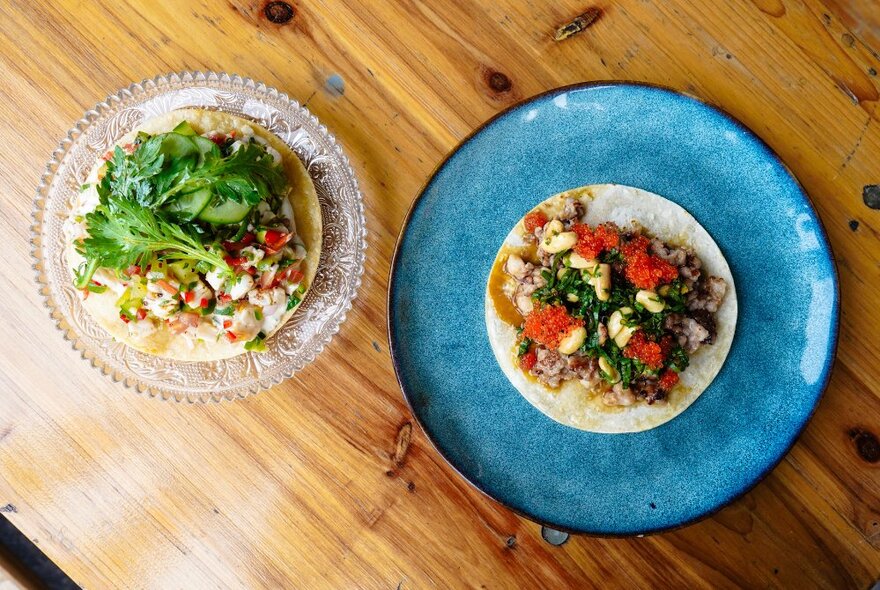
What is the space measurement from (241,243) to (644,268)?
66.4 inches

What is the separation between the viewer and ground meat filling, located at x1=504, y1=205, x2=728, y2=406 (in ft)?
8.54

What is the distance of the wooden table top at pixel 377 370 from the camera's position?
2.86 meters

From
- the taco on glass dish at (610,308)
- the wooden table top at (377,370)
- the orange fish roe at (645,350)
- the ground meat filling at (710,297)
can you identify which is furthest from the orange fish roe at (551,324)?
the wooden table top at (377,370)

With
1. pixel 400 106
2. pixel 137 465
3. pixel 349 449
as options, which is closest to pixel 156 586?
pixel 137 465

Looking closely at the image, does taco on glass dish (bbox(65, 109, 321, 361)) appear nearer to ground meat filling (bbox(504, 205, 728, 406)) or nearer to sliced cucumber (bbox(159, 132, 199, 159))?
sliced cucumber (bbox(159, 132, 199, 159))

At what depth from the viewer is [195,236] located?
7.97 feet

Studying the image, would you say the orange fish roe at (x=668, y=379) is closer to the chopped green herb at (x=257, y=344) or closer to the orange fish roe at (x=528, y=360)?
the orange fish roe at (x=528, y=360)

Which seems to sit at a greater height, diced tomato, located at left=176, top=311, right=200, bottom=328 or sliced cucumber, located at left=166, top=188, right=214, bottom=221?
sliced cucumber, located at left=166, top=188, right=214, bottom=221

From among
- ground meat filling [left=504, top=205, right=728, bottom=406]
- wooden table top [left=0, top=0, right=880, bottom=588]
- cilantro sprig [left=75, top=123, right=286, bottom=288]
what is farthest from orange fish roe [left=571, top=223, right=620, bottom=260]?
cilantro sprig [left=75, top=123, right=286, bottom=288]

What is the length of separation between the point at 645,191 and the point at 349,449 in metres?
1.87

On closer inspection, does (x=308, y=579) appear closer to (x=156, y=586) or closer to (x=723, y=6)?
(x=156, y=586)

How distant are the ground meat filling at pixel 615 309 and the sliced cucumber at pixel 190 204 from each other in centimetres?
132

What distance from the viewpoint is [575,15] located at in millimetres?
2916

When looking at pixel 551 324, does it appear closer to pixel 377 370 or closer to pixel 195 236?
pixel 377 370
